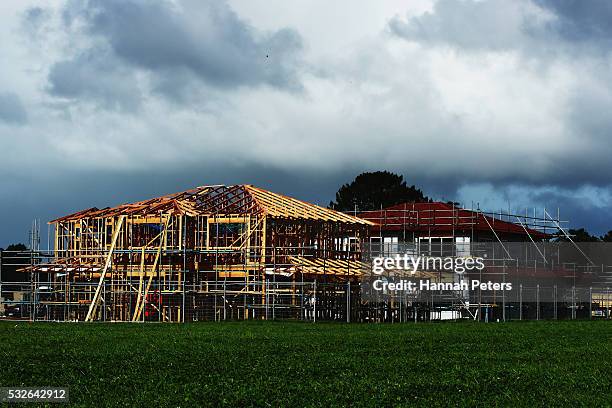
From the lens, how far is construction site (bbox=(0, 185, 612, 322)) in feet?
159

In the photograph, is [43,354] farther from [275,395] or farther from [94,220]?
[94,220]

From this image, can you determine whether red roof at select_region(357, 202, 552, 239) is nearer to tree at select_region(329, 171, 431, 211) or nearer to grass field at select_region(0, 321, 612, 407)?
tree at select_region(329, 171, 431, 211)

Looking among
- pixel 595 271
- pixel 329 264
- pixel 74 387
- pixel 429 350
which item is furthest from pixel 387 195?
pixel 74 387

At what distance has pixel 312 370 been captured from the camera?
18.2 meters

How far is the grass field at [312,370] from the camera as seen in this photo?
14750 mm

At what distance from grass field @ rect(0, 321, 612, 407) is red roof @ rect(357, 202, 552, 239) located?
3771cm

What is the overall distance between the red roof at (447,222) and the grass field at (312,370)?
37711mm

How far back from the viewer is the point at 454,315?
5569cm

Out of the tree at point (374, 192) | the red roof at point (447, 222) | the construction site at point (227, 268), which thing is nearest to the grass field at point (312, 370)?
the construction site at point (227, 268)

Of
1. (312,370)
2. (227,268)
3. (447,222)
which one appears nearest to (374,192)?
(447,222)

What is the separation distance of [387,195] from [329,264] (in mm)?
50151

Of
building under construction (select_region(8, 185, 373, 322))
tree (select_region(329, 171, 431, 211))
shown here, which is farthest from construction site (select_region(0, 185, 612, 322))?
tree (select_region(329, 171, 431, 211))

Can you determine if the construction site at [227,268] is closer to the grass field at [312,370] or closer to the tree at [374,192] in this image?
the grass field at [312,370]

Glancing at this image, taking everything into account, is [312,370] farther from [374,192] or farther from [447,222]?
[374,192]
